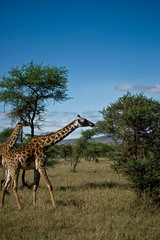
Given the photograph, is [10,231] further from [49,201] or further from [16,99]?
[16,99]

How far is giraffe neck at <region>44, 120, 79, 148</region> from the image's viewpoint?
9250 millimetres

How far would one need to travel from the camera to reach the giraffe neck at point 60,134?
925cm

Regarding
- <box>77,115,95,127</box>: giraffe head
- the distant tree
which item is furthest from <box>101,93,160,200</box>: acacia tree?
<box>77,115,95,127</box>: giraffe head

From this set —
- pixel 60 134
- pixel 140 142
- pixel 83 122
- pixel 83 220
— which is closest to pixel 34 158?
pixel 60 134

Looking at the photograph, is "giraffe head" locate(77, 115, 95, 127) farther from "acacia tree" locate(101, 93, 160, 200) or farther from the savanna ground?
the savanna ground

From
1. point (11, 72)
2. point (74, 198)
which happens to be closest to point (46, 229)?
point (74, 198)

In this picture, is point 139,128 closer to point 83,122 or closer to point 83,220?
point 83,122

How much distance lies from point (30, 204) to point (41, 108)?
7.40 m

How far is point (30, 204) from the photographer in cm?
879

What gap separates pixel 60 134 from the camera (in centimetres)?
937

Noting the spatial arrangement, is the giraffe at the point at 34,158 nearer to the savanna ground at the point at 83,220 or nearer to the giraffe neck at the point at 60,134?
the giraffe neck at the point at 60,134

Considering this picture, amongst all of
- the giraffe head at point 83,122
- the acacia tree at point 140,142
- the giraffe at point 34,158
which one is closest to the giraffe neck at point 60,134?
the giraffe at point 34,158

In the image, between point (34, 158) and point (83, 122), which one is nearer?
point (34, 158)

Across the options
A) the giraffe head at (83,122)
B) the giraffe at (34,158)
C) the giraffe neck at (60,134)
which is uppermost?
the giraffe head at (83,122)
